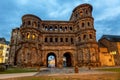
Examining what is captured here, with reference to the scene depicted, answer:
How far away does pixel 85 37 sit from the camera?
39156 millimetres

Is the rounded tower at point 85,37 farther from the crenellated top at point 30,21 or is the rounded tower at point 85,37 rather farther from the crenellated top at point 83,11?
the crenellated top at point 30,21

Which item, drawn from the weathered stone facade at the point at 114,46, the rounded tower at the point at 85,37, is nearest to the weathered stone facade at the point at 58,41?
the rounded tower at the point at 85,37

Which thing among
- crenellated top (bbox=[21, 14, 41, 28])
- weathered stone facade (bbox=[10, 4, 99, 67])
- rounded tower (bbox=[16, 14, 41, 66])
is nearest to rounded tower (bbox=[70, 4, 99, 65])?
weathered stone facade (bbox=[10, 4, 99, 67])

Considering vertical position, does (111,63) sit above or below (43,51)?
below

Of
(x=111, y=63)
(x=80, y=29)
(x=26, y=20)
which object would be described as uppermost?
(x=26, y=20)

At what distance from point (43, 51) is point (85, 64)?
14.2 meters

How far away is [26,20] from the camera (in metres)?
39.7

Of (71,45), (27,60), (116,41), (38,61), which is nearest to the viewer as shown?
(27,60)

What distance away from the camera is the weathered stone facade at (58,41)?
3719cm

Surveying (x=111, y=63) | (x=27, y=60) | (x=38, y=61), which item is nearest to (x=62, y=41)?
(x=38, y=61)

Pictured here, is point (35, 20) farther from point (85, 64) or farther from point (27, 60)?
point (85, 64)

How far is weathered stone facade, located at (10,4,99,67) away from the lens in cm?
3719

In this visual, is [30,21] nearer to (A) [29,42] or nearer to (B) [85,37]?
(A) [29,42]

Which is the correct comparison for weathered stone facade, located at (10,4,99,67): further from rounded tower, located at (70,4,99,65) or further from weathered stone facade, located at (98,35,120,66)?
weathered stone facade, located at (98,35,120,66)
